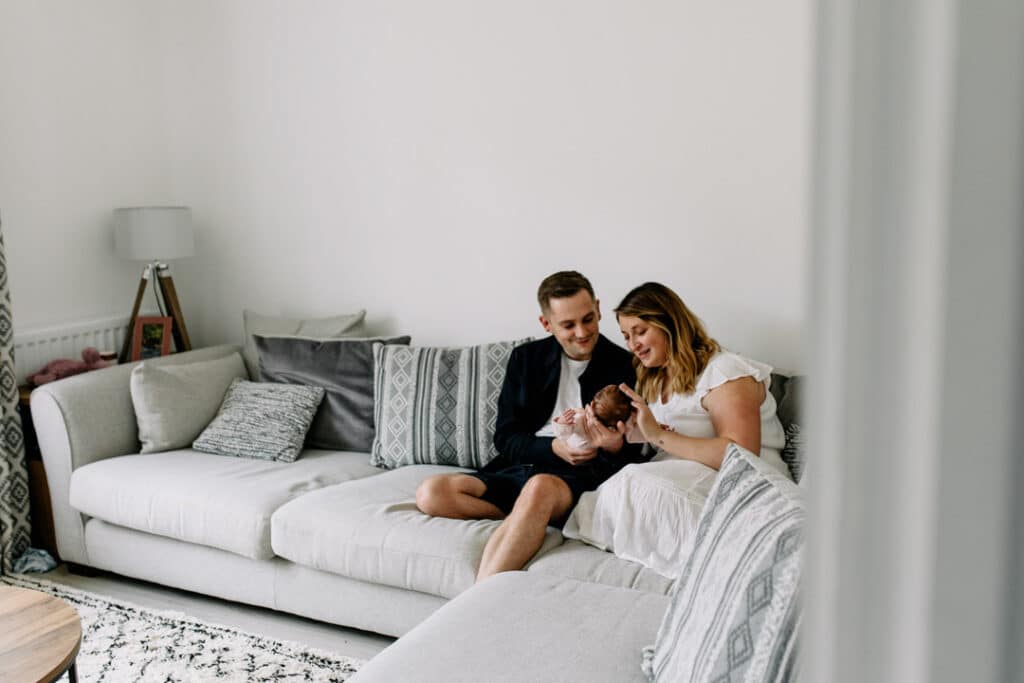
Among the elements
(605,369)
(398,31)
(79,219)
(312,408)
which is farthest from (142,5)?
(605,369)

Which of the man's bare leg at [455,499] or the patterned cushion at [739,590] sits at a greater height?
the patterned cushion at [739,590]

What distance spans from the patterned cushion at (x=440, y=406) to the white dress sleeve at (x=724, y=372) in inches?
32.3

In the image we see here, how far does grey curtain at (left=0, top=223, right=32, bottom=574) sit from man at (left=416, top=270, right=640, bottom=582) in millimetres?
1605

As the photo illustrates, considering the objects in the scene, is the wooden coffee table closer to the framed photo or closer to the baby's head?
the baby's head

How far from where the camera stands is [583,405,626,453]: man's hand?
265cm

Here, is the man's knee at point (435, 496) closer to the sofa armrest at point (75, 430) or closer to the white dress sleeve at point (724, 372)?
the white dress sleeve at point (724, 372)

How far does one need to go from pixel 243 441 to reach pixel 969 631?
3.34 m

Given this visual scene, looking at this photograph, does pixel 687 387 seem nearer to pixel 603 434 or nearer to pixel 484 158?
pixel 603 434

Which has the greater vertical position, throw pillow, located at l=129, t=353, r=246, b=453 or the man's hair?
the man's hair

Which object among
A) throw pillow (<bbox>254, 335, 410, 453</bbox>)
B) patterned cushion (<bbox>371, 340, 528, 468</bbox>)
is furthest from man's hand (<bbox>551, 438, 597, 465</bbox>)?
throw pillow (<bbox>254, 335, 410, 453</bbox>)

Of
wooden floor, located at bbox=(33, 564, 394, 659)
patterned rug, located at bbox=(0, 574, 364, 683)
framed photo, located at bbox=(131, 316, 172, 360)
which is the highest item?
framed photo, located at bbox=(131, 316, 172, 360)

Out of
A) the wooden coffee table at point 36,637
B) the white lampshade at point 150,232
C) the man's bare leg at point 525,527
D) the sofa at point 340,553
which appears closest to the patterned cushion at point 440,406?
the sofa at point 340,553

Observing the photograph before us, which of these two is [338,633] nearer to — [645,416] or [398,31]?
[645,416]

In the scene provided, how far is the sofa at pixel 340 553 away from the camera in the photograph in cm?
176
